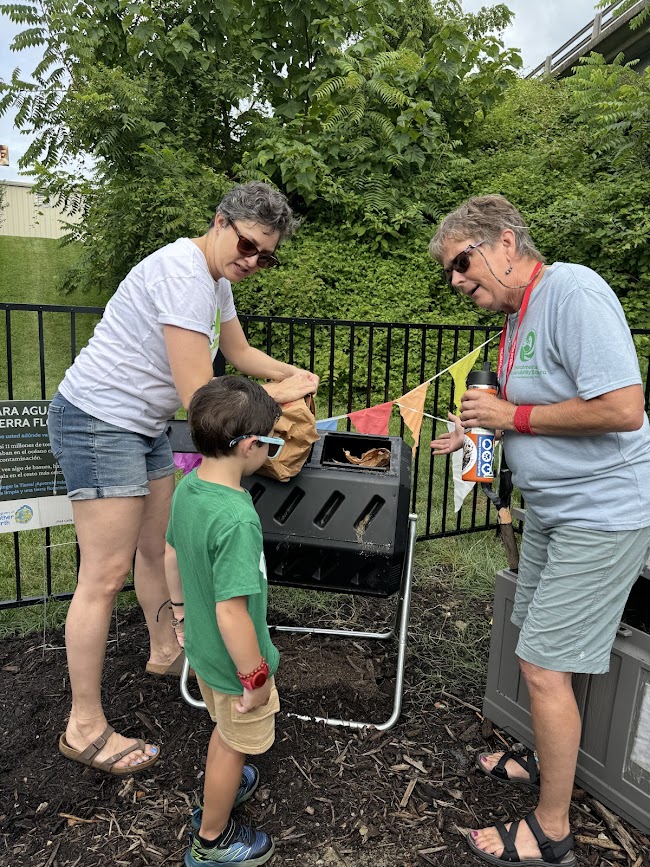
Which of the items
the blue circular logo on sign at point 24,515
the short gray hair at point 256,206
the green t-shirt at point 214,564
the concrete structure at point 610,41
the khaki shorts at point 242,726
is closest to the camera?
the green t-shirt at point 214,564

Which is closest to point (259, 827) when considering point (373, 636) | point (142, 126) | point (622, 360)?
point (373, 636)

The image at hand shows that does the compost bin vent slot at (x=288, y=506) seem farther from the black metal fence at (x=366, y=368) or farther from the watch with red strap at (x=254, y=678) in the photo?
the black metal fence at (x=366, y=368)

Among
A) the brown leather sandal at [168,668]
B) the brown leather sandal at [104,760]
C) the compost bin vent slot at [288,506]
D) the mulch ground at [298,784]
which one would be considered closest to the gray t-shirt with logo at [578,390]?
the compost bin vent slot at [288,506]

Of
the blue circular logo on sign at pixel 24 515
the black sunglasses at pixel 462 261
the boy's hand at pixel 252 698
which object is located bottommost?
the boy's hand at pixel 252 698

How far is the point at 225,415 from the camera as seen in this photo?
65.8 inches

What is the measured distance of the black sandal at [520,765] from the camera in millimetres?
2320

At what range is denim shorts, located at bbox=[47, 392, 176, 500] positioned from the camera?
2.20m

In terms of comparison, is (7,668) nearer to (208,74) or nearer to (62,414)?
(62,414)

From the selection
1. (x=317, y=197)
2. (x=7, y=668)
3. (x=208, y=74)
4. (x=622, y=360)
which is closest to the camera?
(x=622, y=360)

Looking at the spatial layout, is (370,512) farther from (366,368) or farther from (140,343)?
(366,368)

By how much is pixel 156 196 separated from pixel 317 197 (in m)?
2.50

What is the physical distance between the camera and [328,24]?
8586 mm

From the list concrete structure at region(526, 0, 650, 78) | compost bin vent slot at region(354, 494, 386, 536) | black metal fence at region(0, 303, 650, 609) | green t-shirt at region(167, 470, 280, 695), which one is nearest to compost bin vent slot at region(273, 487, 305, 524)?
compost bin vent slot at region(354, 494, 386, 536)

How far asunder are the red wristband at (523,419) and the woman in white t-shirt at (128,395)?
0.81 meters
